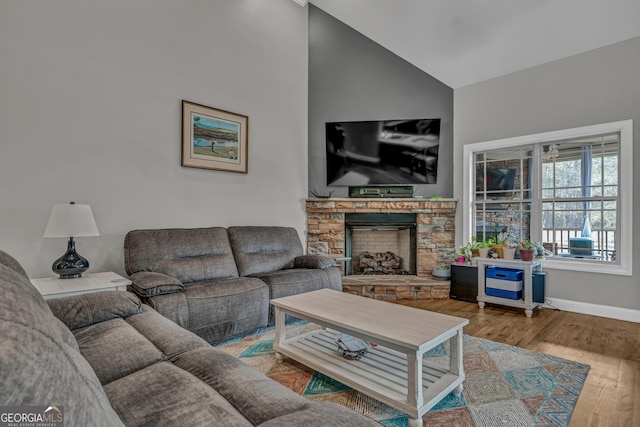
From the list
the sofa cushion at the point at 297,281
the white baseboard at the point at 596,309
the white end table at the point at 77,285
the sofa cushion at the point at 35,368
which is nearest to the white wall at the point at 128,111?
the white end table at the point at 77,285

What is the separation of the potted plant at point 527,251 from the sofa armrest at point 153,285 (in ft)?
11.1

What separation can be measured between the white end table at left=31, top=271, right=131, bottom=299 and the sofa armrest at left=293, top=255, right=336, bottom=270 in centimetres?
167

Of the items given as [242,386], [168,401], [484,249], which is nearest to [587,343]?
[484,249]

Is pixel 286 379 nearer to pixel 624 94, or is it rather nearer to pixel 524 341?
pixel 524 341

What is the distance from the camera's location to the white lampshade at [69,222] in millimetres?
2285

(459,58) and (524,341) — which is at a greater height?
(459,58)

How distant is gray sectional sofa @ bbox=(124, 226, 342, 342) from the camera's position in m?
2.45

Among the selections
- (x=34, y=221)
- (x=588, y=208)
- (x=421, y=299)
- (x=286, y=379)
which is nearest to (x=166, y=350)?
(x=286, y=379)

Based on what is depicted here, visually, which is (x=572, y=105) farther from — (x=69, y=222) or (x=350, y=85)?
(x=69, y=222)

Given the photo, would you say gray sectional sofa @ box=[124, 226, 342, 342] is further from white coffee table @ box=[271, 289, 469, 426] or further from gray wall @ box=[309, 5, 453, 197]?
gray wall @ box=[309, 5, 453, 197]

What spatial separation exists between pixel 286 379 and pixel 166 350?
88 centimetres

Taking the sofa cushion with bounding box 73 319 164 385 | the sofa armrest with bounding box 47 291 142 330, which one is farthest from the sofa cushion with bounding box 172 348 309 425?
the sofa armrest with bounding box 47 291 142 330

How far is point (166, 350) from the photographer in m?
1.43

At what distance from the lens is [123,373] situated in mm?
1254
